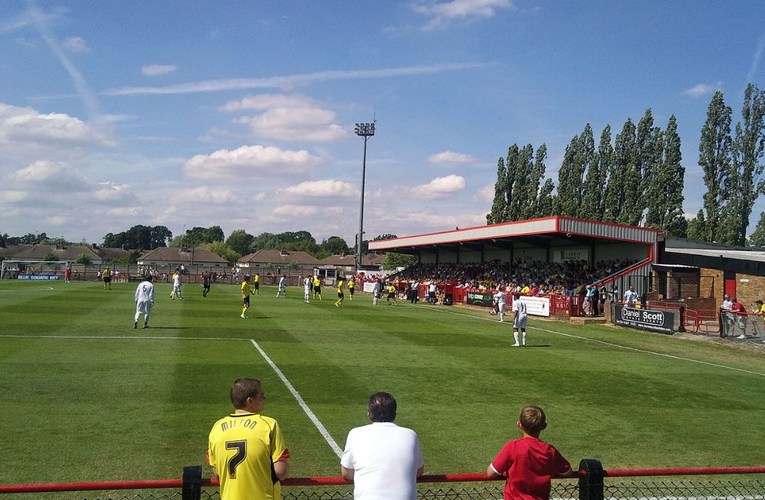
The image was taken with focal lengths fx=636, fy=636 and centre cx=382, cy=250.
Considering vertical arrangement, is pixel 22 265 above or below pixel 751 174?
below

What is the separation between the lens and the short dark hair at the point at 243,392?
4.22 meters

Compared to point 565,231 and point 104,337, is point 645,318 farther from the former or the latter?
point 104,337

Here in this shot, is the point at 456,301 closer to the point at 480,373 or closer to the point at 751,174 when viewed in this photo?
the point at 751,174

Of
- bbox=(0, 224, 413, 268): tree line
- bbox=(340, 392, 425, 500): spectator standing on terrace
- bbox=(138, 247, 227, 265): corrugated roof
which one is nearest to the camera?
bbox=(340, 392, 425, 500): spectator standing on terrace

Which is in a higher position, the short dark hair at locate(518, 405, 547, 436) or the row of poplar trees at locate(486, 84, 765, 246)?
the row of poplar trees at locate(486, 84, 765, 246)

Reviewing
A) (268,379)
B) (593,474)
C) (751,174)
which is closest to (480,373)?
(268,379)

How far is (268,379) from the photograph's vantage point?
1400 cm

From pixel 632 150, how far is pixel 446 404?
48.0m

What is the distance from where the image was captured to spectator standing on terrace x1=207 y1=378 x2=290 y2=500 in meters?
4.11

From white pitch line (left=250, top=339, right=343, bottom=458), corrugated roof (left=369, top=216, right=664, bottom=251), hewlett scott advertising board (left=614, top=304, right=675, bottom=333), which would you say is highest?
corrugated roof (left=369, top=216, right=664, bottom=251)

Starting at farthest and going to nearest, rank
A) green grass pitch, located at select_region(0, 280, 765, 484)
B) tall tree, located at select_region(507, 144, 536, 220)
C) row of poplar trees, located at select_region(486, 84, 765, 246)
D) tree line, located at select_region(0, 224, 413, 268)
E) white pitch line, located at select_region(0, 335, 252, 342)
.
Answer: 1. tree line, located at select_region(0, 224, 413, 268)
2. tall tree, located at select_region(507, 144, 536, 220)
3. row of poplar trees, located at select_region(486, 84, 765, 246)
4. white pitch line, located at select_region(0, 335, 252, 342)
5. green grass pitch, located at select_region(0, 280, 765, 484)

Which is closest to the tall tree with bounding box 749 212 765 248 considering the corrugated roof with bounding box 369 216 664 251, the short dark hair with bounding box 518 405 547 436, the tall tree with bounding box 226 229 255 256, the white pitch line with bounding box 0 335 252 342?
the corrugated roof with bounding box 369 216 664 251

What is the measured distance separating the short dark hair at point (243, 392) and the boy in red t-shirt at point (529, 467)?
1.74 meters

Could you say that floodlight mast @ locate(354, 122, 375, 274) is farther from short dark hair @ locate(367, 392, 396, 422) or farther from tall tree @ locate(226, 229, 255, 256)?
tall tree @ locate(226, 229, 255, 256)
